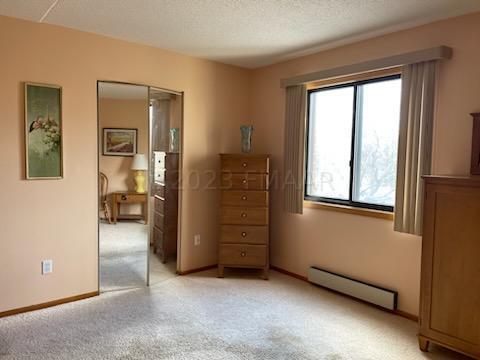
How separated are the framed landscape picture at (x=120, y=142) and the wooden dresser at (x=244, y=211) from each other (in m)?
0.92

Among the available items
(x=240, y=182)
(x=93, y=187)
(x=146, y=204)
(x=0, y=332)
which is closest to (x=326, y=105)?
(x=240, y=182)

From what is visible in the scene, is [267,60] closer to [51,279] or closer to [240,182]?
[240,182]

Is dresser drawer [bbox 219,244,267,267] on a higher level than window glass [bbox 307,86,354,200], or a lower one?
lower

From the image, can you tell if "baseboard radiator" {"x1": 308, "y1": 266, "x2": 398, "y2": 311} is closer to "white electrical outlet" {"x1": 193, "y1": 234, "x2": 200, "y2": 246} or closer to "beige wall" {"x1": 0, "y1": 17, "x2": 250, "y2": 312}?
"white electrical outlet" {"x1": 193, "y1": 234, "x2": 200, "y2": 246}

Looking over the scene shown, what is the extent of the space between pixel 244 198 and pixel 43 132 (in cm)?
195

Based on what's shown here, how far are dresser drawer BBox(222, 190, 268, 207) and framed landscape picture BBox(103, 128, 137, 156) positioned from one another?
1.04 m

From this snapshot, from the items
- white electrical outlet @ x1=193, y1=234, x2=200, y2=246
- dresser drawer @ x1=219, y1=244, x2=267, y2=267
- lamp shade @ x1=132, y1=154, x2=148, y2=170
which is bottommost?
dresser drawer @ x1=219, y1=244, x2=267, y2=267

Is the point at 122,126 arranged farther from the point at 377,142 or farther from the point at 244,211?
the point at 377,142

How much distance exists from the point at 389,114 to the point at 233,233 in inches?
75.0

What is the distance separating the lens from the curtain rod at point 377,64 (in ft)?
8.90

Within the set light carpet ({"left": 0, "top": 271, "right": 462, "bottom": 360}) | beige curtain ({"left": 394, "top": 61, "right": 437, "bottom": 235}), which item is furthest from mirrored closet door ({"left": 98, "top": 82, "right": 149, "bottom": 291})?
beige curtain ({"left": 394, "top": 61, "right": 437, "bottom": 235})

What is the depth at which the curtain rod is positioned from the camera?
2713mm

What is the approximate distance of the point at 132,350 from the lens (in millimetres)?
2438

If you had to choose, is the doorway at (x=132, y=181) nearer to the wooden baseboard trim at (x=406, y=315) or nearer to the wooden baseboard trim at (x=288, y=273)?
the wooden baseboard trim at (x=288, y=273)
